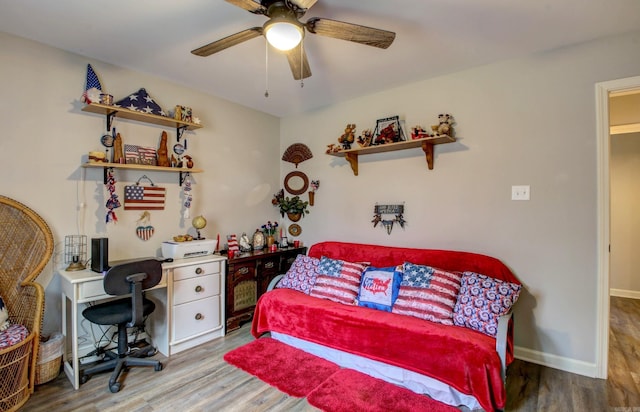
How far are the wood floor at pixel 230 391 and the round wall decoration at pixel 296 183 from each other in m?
2.05

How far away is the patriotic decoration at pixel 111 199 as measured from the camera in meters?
2.60

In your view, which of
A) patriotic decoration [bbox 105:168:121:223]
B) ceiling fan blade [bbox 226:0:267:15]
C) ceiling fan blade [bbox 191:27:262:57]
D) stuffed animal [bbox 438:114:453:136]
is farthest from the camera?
stuffed animal [bbox 438:114:453:136]

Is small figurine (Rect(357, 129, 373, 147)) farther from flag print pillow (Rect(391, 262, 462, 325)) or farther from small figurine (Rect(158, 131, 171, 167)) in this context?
small figurine (Rect(158, 131, 171, 167))

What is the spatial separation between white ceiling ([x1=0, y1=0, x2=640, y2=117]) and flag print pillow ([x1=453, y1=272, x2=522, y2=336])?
1712 millimetres

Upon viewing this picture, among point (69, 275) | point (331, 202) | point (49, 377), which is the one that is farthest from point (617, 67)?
point (49, 377)

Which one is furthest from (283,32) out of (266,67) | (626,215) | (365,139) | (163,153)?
(626,215)

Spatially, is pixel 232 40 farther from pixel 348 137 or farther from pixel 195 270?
pixel 195 270

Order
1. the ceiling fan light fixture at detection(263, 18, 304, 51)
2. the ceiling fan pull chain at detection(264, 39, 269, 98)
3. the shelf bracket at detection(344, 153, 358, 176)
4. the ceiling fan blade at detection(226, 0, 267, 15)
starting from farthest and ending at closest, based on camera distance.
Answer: the shelf bracket at detection(344, 153, 358, 176) < the ceiling fan pull chain at detection(264, 39, 269, 98) < the ceiling fan light fixture at detection(263, 18, 304, 51) < the ceiling fan blade at detection(226, 0, 267, 15)

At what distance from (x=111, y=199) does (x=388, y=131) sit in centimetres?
248

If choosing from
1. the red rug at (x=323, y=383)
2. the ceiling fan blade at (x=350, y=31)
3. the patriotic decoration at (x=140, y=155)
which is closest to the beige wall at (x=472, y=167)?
the patriotic decoration at (x=140, y=155)

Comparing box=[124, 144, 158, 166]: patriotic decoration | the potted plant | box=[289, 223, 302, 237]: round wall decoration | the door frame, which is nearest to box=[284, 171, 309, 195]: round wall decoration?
the potted plant

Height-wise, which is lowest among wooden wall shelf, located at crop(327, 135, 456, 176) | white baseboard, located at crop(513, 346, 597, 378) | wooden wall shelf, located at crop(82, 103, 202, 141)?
white baseboard, located at crop(513, 346, 597, 378)

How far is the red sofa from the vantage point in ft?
6.01

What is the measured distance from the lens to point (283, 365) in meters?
2.40
